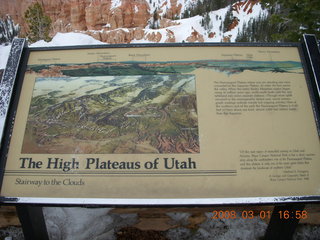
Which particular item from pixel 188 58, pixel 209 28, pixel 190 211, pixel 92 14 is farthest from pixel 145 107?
pixel 92 14

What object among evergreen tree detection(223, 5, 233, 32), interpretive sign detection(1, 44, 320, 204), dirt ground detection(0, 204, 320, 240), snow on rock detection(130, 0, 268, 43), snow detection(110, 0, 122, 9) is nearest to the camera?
interpretive sign detection(1, 44, 320, 204)

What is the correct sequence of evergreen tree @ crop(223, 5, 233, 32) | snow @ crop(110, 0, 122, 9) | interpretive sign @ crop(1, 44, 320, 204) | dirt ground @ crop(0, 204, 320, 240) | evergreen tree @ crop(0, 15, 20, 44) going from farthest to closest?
snow @ crop(110, 0, 122, 9), evergreen tree @ crop(223, 5, 233, 32), evergreen tree @ crop(0, 15, 20, 44), dirt ground @ crop(0, 204, 320, 240), interpretive sign @ crop(1, 44, 320, 204)

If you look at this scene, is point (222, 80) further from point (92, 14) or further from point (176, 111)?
point (92, 14)

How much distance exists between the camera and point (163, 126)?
113 cm

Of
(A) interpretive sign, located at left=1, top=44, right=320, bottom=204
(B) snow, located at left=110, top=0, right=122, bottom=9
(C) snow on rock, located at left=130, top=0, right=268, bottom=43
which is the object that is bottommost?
(A) interpretive sign, located at left=1, top=44, right=320, bottom=204

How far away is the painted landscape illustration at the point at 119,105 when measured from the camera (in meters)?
1.10

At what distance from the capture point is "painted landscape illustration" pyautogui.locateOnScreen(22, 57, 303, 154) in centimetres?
110

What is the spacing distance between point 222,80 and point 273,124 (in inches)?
12.3

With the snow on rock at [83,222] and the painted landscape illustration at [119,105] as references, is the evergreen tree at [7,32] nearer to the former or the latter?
the snow on rock at [83,222]

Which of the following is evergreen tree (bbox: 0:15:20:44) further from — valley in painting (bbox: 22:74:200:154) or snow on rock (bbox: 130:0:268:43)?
valley in painting (bbox: 22:74:200:154)

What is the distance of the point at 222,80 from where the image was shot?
121 cm

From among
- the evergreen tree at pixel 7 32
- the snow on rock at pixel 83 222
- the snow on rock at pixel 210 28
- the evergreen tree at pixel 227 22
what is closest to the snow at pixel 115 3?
the snow on rock at pixel 210 28

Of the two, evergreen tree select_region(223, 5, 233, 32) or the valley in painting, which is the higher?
evergreen tree select_region(223, 5, 233, 32)

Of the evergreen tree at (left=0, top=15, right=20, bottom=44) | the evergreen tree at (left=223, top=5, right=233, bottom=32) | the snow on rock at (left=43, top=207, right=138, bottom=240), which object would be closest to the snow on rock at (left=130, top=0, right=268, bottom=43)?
the evergreen tree at (left=223, top=5, right=233, bottom=32)
